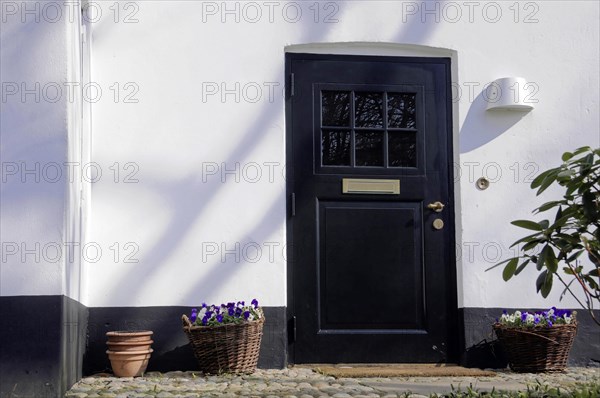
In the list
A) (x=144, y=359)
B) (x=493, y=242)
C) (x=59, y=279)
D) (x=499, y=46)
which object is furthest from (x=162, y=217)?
(x=499, y=46)

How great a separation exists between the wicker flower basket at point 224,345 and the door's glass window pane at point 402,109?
1780 mm

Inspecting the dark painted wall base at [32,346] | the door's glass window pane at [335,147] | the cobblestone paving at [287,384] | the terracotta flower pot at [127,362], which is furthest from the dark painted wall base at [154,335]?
the door's glass window pane at [335,147]

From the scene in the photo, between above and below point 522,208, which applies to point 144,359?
below

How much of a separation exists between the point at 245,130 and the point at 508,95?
1.83 metres

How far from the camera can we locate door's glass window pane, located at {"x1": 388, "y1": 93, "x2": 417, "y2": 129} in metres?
5.87

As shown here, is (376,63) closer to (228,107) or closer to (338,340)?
(228,107)

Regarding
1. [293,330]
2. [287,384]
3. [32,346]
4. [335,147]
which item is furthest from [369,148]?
[32,346]

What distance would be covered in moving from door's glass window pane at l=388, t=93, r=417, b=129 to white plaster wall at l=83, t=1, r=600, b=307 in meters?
0.32

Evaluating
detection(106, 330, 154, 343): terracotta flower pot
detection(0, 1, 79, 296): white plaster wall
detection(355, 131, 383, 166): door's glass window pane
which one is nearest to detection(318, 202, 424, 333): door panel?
detection(355, 131, 383, 166): door's glass window pane

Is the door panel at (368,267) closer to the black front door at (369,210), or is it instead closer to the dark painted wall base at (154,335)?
the black front door at (369,210)

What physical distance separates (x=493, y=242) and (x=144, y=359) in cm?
247

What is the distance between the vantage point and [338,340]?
561cm

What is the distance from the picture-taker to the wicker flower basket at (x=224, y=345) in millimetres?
4988

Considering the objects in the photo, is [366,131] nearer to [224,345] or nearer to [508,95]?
[508,95]
